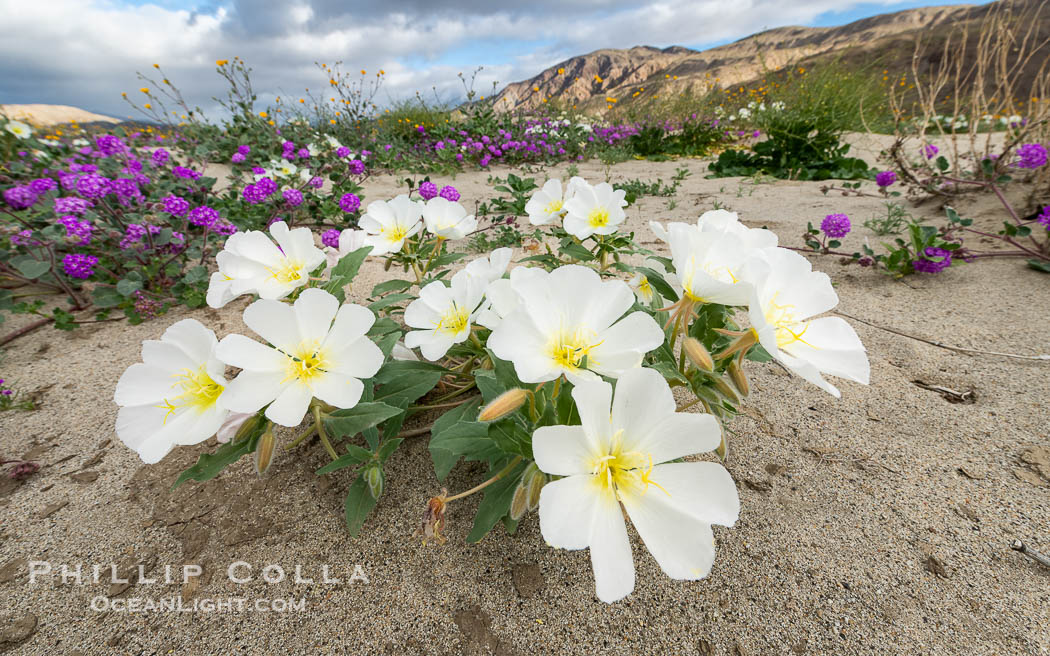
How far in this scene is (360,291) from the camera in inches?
97.8

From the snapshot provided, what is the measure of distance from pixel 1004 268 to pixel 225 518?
3.74 m

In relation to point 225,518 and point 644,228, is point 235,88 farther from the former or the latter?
point 225,518

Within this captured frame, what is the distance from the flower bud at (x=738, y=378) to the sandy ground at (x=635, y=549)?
0.49m

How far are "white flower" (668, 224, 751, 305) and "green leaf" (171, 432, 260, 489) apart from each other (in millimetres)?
1006

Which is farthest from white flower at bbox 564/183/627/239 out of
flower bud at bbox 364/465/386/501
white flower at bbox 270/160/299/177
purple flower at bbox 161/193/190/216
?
white flower at bbox 270/160/299/177

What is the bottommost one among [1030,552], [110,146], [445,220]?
[1030,552]

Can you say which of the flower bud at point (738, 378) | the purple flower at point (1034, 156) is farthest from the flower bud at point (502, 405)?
the purple flower at point (1034, 156)

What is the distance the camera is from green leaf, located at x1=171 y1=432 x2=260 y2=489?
3.05 ft

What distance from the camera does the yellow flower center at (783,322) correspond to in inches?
33.6

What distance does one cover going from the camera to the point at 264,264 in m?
1.14

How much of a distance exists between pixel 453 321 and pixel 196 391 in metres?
0.55

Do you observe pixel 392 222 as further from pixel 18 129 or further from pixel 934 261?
pixel 18 129

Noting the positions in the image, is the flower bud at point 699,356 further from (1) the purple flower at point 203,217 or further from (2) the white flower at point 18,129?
(2) the white flower at point 18,129

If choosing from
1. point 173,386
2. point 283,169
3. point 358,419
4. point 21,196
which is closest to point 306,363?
point 358,419
